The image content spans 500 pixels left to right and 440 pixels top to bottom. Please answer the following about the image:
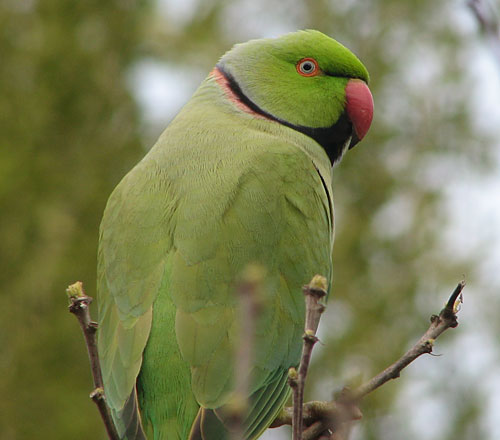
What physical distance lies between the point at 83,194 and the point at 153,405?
372cm

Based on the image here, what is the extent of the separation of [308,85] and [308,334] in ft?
6.69

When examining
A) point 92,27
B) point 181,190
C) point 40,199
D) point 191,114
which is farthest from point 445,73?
point 181,190

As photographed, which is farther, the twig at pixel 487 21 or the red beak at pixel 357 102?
the red beak at pixel 357 102

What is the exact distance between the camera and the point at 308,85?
346 centimetres

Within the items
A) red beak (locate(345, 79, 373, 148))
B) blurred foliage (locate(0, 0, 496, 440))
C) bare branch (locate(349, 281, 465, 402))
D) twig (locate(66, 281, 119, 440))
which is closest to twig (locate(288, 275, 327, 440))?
bare branch (locate(349, 281, 465, 402))

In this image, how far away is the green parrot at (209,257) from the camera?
95.3 inches

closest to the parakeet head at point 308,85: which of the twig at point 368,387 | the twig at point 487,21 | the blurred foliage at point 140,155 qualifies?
the twig at point 368,387

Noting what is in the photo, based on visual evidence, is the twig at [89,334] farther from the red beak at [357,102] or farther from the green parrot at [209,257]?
the red beak at [357,102]

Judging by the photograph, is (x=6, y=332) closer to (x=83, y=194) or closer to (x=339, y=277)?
(x=83, y=194)

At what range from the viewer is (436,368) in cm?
559

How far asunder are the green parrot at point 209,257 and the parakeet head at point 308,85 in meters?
0.01

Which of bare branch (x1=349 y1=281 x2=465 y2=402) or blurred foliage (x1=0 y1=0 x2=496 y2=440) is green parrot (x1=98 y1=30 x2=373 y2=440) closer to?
bare branch (x1=349 y1=281 x2=465 y2=402)

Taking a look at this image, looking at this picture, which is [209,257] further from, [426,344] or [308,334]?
[308,334]

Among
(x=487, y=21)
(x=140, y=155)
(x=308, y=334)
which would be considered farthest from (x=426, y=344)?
(x=140, y=155)
